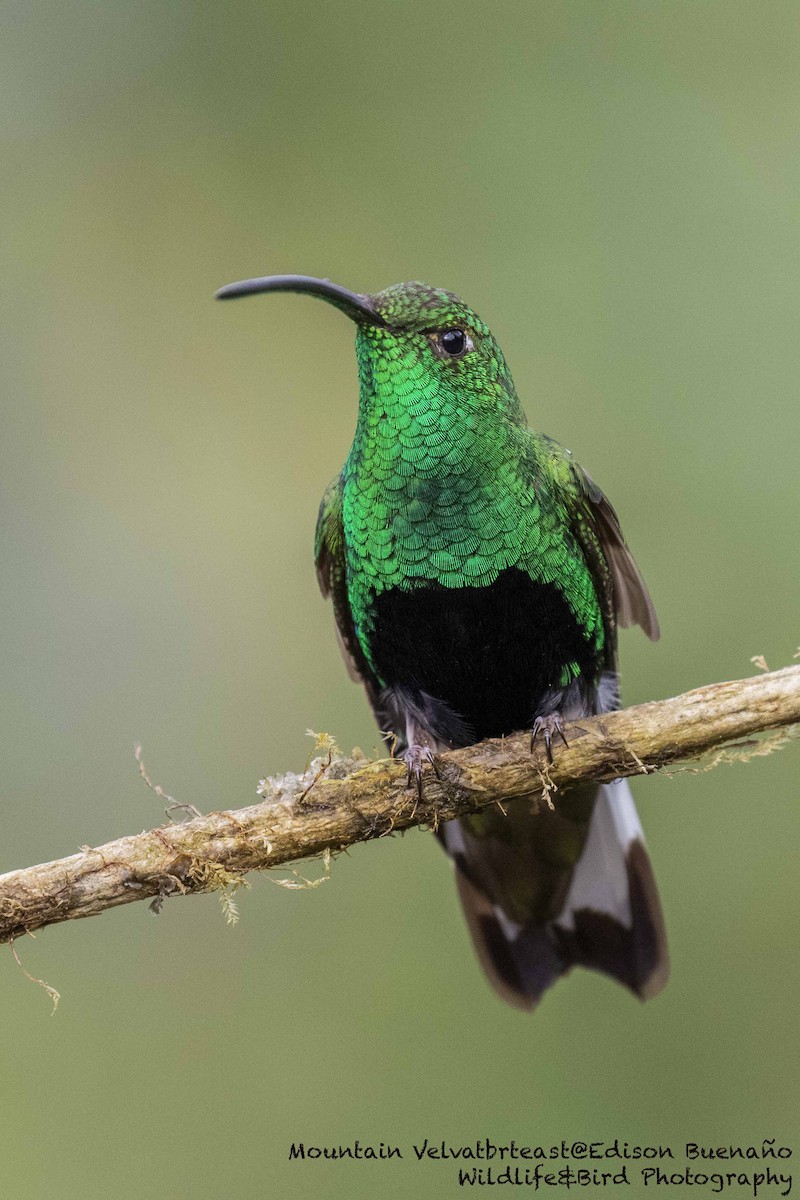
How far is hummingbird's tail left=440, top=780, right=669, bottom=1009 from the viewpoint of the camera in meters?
5.02

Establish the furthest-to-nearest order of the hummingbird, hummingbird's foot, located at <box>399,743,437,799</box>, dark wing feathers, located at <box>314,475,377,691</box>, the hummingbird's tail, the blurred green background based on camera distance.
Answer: the blurred green background, the hummingbird's tail, dark wing feathers, located at <box>314,475,377,691</box>, the hummingbird, hummingbird's foot, located at <box>399,743,437,799</box>

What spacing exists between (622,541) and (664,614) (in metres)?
2.31

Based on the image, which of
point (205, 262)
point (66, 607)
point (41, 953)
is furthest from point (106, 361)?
point (41, 953)

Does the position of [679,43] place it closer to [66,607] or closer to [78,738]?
[66,607]

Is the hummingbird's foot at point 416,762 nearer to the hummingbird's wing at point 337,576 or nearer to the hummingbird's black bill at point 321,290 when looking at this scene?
the hummingbird's wing at point 337,576

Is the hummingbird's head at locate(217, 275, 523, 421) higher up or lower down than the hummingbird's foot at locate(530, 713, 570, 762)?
higher up

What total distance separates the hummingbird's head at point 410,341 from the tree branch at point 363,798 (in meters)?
1.23

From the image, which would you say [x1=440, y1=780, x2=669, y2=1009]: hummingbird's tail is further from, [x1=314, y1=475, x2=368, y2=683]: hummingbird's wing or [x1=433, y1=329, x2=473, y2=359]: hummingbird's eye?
[x1=433, y1=329, x2=473, y2=359]: hummingbird's eye

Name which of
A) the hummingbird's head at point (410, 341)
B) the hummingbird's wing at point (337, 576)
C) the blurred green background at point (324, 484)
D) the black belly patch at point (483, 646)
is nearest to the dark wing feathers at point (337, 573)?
the hummingbird's wing at point (337, 576)

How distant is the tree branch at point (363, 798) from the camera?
10.9 ft

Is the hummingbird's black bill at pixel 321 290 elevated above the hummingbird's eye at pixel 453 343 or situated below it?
above

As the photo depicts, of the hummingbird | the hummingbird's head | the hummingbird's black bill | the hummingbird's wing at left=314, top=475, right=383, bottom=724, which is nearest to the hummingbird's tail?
the hummingbird

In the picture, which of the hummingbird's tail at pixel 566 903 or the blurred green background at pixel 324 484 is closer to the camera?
the hummingbird's tail at pixel 566 903

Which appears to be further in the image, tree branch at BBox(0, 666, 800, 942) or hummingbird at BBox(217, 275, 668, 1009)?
hummingbird at BBox(217, 275, 668, 1009)
